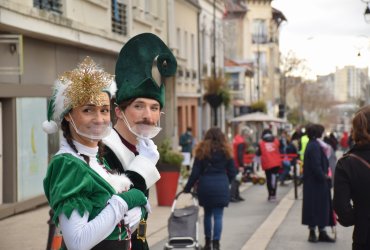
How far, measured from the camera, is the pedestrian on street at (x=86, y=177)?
3.85 m

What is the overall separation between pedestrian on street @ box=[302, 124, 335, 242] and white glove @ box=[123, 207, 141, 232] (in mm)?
8285

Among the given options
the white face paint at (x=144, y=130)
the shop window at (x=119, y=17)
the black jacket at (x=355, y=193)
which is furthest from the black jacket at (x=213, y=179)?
the shop window at (x=119, y=17)

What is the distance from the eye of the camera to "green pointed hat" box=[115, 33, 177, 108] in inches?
196

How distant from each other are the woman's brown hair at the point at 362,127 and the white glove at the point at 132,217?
2.24 metres

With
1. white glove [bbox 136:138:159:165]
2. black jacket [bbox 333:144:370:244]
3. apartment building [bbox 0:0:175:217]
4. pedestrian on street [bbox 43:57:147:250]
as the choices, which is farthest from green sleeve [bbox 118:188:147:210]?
apartment building [bbox 0:0:175:217]

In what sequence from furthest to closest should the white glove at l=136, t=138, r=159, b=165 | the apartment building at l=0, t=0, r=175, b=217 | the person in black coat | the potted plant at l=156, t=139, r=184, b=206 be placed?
the potted plant at l=156, t=139, r=184, b=206 < the apartment building at l=0, t=0, r=175, b=217 < the person in black coat < the white glove at l=136, t=138, r=159, b=165

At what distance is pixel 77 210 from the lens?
12.6ft

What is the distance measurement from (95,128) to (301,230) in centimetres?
1010

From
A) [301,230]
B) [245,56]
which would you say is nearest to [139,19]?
[301,230]

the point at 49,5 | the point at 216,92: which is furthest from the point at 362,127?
the point at 216,92

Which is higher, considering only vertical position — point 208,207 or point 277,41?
point 277,41

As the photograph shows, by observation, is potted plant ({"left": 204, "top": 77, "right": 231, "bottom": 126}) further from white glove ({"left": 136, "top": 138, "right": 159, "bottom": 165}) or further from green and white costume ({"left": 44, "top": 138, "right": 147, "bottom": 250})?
green and white costume ({"left": 44, "top": 138, "right": 147, "bottom": 250})

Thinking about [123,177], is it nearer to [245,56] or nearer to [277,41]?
[245,56]

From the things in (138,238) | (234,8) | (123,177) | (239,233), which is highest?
(234,8)
